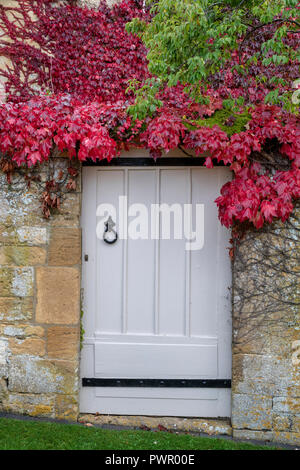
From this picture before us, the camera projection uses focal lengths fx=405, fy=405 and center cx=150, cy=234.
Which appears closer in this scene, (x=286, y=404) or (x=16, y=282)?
(x=286, y=404)

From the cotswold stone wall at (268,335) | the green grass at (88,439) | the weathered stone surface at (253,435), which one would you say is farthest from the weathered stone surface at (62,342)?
the weathered stone surface at (253,435)

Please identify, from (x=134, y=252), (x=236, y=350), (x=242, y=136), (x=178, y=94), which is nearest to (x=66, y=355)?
(x=134, y=252)

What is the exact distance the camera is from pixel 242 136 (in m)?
2.93

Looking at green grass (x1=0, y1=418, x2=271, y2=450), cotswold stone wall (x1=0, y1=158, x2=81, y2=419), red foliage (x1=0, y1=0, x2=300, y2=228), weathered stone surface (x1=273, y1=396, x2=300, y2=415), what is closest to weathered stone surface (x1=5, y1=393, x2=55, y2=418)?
cotswold stone wall (x1=0, y1=158, x2=81, y2=419)

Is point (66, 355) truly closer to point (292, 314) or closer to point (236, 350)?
point (236, 350)

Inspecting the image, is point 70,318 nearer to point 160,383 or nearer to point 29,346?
point 29,346

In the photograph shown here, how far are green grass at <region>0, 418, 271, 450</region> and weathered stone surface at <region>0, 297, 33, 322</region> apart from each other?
77cm

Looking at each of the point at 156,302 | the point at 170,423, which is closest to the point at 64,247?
the point at 156,302

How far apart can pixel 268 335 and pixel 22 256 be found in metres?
2.02

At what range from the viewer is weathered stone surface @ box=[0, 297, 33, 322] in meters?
3.24

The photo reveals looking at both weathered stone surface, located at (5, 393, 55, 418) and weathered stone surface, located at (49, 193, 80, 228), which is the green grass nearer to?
weathered stone surface, located at (5, 393, 55, 418)

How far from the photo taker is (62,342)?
10.5 ft

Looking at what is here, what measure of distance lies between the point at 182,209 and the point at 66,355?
58.8 inches

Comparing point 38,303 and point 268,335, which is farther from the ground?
point 38,303
